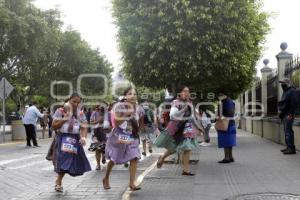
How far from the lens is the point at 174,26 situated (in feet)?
47.3

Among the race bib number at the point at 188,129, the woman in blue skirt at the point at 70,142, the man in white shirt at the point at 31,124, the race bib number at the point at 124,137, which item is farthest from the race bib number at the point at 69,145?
the man in white shirt at the point at 31,124

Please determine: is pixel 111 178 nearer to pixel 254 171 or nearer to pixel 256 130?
pixel 254 171

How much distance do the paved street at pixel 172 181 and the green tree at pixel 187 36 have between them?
10.1 ft

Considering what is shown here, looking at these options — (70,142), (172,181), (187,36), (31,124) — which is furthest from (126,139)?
(31,124)

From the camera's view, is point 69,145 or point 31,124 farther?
point 31,124

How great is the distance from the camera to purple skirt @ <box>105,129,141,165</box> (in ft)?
27.1

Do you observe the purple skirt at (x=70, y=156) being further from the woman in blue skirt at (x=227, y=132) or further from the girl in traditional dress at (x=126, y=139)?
the woman in blue skirt at (x=227, y=132)

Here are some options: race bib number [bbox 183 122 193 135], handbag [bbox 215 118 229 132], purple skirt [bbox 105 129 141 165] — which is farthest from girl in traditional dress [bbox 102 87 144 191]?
handbag [bbox 215 118 229 132]

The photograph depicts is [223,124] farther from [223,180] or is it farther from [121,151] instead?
[121,151]

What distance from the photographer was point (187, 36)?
14.3m

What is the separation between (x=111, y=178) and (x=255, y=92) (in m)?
17.8

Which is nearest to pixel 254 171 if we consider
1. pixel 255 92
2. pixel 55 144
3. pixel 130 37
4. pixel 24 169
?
pixel 55 144

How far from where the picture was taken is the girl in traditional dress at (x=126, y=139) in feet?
27.1

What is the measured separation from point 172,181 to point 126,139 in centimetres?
154
